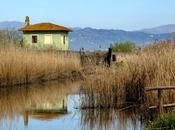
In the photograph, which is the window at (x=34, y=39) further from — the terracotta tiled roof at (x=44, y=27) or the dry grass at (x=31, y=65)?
the dry grass at (x=31, y=65)

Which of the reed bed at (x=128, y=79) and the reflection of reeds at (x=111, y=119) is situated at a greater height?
the reed bed at (x=128, y=79)

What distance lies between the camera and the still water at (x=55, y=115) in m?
13.8

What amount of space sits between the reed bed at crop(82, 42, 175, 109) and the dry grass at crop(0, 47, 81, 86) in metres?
7.89

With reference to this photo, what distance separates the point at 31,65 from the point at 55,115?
33.1ft

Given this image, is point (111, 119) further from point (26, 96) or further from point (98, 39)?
point (98, 39)

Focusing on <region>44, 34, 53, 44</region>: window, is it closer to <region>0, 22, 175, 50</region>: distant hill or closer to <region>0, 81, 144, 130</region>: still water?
<region>0, 22, 175, 50</region>: distant hill

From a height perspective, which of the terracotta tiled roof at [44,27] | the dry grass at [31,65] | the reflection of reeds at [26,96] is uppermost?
the terracotta tiled roof at [44,27]

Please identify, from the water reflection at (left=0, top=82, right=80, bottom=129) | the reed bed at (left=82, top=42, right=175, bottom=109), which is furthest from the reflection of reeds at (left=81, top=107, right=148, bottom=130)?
the water reflection at (left=0, top=82, right=80, bottom=129)

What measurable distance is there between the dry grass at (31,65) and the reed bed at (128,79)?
25.9 feet

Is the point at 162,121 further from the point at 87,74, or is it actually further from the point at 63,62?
the point at 63,62

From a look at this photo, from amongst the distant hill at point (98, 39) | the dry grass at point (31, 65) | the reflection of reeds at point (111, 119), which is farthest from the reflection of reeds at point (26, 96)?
the distant hill at point (98, 39)

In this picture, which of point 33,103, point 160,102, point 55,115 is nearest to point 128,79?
point 55,115

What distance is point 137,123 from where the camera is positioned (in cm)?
1408

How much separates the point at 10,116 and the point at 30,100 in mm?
4195
